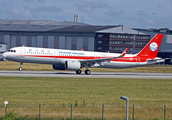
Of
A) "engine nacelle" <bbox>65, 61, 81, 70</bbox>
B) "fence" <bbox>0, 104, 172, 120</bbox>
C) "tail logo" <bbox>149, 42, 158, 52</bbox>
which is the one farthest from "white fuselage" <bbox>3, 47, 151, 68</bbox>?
"fence" <bbox>0, 104, 172, 120</bbox>

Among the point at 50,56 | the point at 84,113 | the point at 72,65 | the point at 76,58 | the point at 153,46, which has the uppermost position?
the point at 153,46

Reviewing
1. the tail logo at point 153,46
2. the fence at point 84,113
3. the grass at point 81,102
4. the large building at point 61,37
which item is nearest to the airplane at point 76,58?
the tail logo at point 153,46

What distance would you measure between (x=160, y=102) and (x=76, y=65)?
27072 mm

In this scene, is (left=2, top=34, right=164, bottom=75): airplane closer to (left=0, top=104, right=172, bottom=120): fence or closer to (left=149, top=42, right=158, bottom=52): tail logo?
(left=149, top=42, right=158, bottom=52): tail logo

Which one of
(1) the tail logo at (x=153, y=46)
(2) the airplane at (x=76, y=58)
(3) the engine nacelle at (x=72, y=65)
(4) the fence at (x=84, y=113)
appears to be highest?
(1) the tail logo at (x=153, y=46)

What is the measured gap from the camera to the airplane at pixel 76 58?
51.4 meters

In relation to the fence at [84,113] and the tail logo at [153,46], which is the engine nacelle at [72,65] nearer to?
the tail logo at [153,46]

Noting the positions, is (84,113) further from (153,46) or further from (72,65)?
(153,46)

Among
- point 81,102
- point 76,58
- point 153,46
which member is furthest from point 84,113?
→ point 153,46

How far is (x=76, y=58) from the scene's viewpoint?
5409 centimetres

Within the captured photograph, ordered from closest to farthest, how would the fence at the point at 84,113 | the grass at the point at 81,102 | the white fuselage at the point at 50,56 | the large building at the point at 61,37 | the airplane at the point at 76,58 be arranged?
the fence at the point at 84,113
the grass at the point at 81,102
the white fuselage at the point at 50,56
the airplane at the point at 76,58
the large building at the point at 61,37

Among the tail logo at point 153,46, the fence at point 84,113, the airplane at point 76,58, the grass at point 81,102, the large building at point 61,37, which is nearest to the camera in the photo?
the fence at point 84,113

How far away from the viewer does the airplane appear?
169 ft

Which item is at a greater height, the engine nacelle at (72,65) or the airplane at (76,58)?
the airplane at (76,58)
